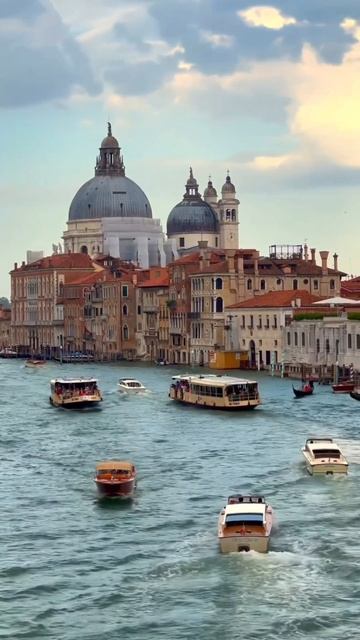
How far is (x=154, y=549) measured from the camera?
33812 millimetres

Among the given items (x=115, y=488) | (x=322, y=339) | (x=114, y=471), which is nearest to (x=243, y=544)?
(x=115, y=488)

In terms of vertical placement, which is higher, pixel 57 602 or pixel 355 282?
pixel 355 282

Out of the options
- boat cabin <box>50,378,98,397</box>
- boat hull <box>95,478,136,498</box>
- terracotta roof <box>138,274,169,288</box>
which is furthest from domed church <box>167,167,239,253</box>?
boat hull <box>95,478,136,498</box>

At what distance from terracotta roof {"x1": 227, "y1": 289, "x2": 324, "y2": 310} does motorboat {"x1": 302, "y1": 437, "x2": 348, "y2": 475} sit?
179 feet

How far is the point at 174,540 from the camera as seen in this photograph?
114 ft

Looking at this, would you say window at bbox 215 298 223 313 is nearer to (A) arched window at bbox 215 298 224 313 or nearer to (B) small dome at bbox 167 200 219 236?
(A) arched window at bbox 215 298 224 313

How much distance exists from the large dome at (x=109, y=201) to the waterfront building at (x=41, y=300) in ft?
29.2

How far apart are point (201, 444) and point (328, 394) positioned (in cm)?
2309

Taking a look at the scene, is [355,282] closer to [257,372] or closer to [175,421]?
[257,372]

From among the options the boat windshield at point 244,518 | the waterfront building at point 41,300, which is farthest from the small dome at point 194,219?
the boat windshield at point 244,518

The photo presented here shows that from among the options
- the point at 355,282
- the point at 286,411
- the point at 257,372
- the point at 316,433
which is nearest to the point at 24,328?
the point at 355,282

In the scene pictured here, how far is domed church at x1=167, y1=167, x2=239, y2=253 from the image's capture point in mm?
167250

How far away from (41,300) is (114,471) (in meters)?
113

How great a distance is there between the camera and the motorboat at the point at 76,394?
227 ft
